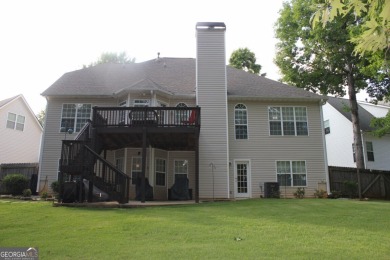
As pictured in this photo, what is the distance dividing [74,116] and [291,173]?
11751mm

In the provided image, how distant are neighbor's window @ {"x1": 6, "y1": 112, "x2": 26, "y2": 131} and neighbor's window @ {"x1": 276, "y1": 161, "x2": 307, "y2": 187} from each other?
19950 mm

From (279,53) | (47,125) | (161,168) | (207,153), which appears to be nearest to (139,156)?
(161,168)

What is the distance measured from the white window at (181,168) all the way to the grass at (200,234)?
7.17 metres

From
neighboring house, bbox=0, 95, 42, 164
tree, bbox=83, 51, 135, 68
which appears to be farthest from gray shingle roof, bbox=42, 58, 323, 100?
tree, bbox=83, 51, 135, 68

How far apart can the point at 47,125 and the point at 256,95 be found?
11.1m

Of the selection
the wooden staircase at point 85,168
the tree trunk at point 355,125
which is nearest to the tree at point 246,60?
the tree trunk at point 355,125

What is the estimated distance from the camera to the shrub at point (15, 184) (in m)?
16.8

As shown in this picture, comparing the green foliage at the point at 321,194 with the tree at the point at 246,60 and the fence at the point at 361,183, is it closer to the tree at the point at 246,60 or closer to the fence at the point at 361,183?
the fence at the point at 361,183

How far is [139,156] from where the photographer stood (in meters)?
16.8

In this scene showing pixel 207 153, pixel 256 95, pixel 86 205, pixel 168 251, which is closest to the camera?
pixel 168 251

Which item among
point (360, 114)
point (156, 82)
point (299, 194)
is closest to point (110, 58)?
point (156, 82)

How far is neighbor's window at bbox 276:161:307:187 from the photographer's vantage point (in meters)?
17.5

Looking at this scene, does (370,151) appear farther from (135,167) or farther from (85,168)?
(85,168)

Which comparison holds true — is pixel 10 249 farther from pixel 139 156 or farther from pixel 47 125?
pixel 47 125
